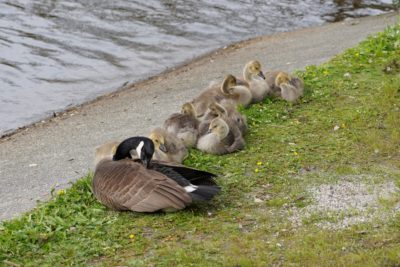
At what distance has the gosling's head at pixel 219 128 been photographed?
7906 mm

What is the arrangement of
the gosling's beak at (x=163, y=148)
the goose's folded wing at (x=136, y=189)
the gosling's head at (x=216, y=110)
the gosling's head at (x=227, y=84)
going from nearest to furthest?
the goose's folded wing at (x=136, y=189) → the gosling's beak at (x=163, y=148) → the gosling's head at (x=216, y=110) → the gosling's head at (x=227, y=84)

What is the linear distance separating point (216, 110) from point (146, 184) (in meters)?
2.52

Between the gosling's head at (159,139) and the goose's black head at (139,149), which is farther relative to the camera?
the gosling's head at (159,139)

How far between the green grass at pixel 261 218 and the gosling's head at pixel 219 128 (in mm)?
262

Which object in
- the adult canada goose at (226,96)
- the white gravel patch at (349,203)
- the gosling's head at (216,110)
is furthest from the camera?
the adult canada goose at (226,96)

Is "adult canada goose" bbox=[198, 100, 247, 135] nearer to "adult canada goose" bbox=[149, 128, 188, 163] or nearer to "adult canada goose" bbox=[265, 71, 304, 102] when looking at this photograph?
"adult canada goose" bbox=[149, 128, 188, 163]

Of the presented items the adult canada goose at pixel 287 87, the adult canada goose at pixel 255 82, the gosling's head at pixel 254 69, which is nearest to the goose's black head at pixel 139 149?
the adult canada goose at pixel 255 82

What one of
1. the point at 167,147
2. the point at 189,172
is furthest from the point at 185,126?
the point at 189,172

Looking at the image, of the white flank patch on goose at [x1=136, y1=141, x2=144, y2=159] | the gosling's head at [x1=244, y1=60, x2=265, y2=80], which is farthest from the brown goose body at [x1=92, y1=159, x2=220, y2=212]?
the gosling's head at [x1=244, y1=60, x2=265, y2=80]

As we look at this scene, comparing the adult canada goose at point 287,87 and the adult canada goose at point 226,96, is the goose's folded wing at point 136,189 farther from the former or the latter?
the adult canada goose at point 287,87

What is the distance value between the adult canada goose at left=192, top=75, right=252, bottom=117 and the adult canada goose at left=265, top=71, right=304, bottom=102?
490 mm

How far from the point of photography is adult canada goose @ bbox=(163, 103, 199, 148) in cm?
809

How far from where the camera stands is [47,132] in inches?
434

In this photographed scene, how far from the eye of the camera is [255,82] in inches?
387
